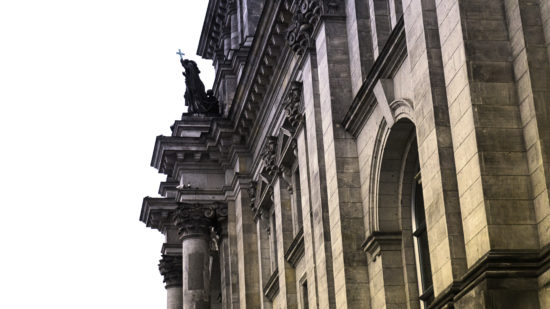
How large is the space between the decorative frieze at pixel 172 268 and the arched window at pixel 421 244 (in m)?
27.5

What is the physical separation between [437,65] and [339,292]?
29.8 feet

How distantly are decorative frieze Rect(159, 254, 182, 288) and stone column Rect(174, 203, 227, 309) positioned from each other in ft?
21.0

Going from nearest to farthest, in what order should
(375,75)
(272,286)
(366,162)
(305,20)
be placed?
(375,75) → (366,162) → (305,20) → (272,286)

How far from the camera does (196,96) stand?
5294 centimetres

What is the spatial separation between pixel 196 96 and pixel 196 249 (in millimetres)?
7289

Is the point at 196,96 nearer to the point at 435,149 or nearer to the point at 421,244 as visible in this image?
the point at 421,244

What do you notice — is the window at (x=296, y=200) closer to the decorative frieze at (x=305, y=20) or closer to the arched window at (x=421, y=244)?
the decorative frieze at (x=305, y=20)

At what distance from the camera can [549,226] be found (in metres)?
20.4

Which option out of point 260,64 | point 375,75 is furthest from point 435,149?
point 260,64

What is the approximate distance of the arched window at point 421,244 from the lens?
94.0ft

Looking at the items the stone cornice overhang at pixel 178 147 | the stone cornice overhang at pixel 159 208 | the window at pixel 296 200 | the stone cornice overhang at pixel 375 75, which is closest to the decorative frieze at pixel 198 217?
the stone cornice overhang at pixel 178 147

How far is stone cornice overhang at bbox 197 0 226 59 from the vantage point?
2244 inches

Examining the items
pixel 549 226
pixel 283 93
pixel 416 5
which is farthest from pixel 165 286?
pixel 549 226

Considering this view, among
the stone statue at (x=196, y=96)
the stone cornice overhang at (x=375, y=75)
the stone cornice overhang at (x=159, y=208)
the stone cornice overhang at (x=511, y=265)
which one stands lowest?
the stone cornice overhang at (x=511, y=265)
